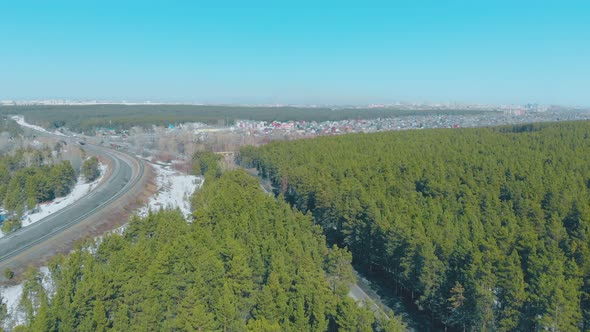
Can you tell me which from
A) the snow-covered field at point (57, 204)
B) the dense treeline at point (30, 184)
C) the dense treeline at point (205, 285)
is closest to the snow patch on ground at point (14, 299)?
the dense treeline at point (205, 285)

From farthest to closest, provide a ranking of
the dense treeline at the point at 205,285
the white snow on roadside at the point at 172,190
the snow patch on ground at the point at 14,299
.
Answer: the white snow on roadside at the point at 172,190 → the snow patch on ground at the point at 14,299 → the dense treeline at the point at 205,285

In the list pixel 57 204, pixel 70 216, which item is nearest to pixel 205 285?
pixel 70 216

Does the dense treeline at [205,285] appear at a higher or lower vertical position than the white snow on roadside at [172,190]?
higher

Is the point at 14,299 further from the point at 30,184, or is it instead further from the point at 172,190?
the point at 172,190

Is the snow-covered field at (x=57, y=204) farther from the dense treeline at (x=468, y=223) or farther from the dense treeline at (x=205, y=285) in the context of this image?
the dense treeline at (x=468, y=223)

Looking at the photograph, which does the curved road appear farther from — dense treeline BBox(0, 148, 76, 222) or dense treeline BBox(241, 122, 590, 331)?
dense treeline BBox(241, 122, 590, 331)

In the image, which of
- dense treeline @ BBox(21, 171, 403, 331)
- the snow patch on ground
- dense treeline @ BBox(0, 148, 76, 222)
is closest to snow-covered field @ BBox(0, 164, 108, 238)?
dense treeline @ BBox(0, 148, 76, 222)

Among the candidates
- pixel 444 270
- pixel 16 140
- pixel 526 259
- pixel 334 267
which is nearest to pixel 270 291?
pixel 334 267
